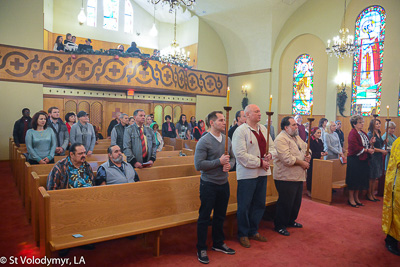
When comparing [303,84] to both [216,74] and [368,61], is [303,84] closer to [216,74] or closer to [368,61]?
[368,61]

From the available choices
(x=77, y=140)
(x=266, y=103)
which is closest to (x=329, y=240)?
(x=77, y=140)

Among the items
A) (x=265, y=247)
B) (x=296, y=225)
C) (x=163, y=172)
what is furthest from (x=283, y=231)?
(x=163, y=172)

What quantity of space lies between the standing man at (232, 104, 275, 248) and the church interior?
360mm

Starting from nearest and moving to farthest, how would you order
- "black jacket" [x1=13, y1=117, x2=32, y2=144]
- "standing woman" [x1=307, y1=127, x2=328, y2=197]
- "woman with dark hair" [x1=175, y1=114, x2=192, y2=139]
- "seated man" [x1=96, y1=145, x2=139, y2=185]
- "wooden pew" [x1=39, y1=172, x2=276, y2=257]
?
"wooden pew" [x1=39, y1=172, x2=276, y2=257], "seated man" [x1=96, y1=145, x2=139, y2=185], "standing woman" [x1=307, y1=127, x2=328, y2=197], "black jacket" [x1=13, y1=117, x2=32, y2=144], "woman with dark hair" [x1=175, y1=114, x2=192, y2=139]

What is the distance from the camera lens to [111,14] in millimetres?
12609

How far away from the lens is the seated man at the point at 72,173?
3.08 metres

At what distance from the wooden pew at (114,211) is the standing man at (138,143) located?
2.56 feet

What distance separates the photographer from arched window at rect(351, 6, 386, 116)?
29.6ft

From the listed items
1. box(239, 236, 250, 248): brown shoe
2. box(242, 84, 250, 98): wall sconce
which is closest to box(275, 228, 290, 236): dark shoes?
box(239, 236, 250, 248): brown shoe

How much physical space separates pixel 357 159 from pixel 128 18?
11576 mm

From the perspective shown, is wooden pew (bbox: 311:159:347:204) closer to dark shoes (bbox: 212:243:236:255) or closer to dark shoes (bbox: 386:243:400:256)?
dark shoes (bbox: 386:243:400:256)

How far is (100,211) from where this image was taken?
2.94 meters

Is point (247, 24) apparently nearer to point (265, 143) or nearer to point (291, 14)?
point (291, 14)

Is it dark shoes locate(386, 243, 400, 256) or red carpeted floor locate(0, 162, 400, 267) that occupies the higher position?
dark shoes locate(386, 243, 400, 256)
